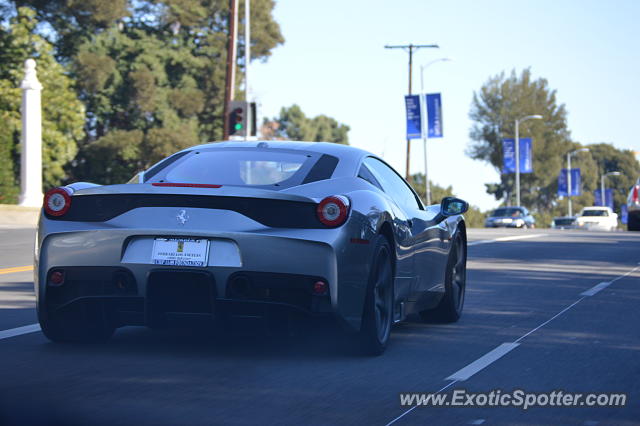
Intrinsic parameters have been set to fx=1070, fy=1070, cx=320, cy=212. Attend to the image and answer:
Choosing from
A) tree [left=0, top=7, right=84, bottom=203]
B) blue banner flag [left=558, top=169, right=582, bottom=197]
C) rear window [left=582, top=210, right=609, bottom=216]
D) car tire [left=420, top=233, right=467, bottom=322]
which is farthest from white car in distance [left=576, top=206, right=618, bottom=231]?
car tire [left=420, top=233, right=467, bottom=322]

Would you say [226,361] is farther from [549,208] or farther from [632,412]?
[549,208]

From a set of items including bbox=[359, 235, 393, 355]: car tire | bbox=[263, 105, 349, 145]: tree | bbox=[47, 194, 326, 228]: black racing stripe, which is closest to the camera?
bbox=[47, 194, 326, 228]: black racing stripe

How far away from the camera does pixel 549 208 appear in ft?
359

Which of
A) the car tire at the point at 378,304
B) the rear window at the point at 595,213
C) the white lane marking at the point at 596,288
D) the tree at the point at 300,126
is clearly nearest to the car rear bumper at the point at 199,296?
the car tire at the point at 378,304

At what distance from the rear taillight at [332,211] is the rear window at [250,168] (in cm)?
50

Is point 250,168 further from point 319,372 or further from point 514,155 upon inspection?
point 514,155

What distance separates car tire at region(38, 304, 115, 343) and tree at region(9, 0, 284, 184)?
44.7 m

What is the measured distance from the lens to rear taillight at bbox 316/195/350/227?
6211 mm

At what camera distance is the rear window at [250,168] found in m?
6.89

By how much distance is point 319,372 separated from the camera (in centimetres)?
622

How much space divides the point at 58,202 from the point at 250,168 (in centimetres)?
130

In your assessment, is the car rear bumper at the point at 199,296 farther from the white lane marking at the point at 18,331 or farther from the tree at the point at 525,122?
the tree at the point at 525,122

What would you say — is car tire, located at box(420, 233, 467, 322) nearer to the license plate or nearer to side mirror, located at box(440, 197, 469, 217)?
Result: side mirror, located at box(440, 197, 469, 217)

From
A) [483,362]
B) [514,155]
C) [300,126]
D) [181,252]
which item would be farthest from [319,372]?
[300,126]
